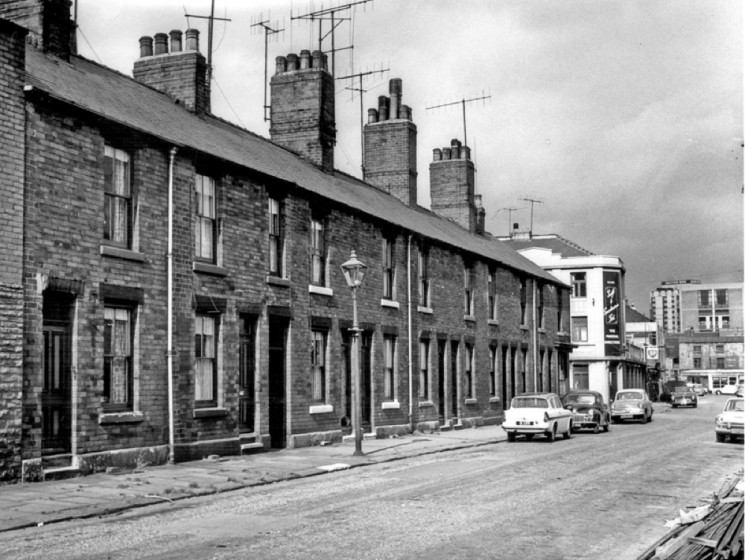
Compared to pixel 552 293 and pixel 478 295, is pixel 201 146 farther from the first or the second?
pixel 552 293

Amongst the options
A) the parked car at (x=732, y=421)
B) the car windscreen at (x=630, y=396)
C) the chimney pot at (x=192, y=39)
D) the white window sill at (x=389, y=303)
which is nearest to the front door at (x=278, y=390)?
the white window sill at (x=389, y=303)

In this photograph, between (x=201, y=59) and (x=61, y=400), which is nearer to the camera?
(x=61, y=400)

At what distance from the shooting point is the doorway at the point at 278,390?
22.2 m

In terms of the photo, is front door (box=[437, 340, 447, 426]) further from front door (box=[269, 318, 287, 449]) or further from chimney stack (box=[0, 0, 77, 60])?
chimney stack (box=[0, 0, 77, 60])

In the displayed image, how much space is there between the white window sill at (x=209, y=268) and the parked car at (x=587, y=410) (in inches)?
662

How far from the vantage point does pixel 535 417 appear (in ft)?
88.9

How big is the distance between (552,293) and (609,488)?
3282cm

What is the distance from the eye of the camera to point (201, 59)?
2372cm

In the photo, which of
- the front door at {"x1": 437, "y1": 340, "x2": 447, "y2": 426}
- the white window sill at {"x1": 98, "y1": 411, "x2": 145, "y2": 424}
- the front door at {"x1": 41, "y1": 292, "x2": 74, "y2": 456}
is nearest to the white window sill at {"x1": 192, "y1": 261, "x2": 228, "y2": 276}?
the white window sill at {"x1": 98, "y1": 411, "x2": 145, "y2": 424}

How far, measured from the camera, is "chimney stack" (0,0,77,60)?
59.4ft

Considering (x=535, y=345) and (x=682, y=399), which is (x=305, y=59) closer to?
(x=535, y=345)

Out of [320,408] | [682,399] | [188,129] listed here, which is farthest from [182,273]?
[682,399]

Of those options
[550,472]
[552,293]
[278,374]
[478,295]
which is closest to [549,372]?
[552,293]

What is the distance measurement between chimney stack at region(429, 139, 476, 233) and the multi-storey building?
2579cm
